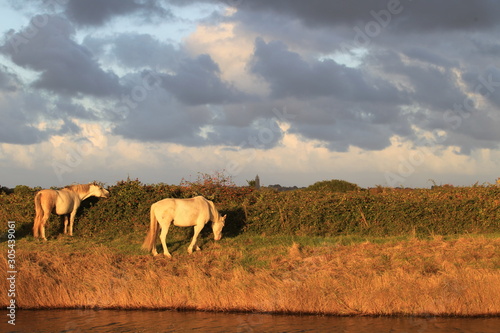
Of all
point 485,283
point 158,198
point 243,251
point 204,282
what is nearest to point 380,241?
point 243,251

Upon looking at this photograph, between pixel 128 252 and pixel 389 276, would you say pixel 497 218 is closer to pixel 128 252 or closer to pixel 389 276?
→ pixel 389 276

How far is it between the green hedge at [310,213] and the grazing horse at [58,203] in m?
0.51

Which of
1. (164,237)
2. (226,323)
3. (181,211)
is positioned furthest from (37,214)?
(226,323)

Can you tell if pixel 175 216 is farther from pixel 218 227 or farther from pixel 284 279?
pixel 284 279

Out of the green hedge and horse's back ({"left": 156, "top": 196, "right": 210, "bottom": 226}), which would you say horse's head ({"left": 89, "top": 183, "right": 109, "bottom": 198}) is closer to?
the green hedge

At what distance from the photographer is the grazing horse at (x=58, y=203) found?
20953 mm

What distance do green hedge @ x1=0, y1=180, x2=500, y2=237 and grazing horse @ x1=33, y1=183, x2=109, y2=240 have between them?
51 cm

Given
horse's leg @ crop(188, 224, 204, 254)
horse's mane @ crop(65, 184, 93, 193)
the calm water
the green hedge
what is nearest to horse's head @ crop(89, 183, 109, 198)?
horse's mane @ crop(65, 184, 93, 193)

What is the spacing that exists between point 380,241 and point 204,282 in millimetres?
7371

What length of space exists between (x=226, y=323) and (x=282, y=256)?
4.43 metres

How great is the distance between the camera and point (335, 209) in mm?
20859

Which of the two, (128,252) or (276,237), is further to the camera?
(276,237)

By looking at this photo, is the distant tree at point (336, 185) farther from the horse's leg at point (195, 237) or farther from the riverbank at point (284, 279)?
the horse's leg at point (195, 237)

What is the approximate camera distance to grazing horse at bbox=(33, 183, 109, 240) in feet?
68.7
